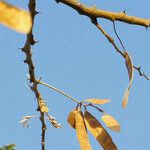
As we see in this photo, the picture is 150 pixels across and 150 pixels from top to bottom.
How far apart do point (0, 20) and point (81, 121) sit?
97cm

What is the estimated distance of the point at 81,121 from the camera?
1.28m

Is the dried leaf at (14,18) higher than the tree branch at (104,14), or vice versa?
the tree branch at (104,14)

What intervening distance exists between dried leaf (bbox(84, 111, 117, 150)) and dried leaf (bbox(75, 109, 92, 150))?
2 cm

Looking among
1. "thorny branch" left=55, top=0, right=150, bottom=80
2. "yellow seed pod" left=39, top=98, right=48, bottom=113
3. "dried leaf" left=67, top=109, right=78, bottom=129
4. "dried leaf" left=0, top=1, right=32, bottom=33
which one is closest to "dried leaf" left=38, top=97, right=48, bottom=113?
"yellow seed pod" left=39, top=98, right=48, bottom=113

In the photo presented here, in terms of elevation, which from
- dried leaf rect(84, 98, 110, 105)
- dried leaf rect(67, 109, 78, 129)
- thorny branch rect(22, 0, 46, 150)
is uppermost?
thorny branch rect(22, 0, 46, 150)

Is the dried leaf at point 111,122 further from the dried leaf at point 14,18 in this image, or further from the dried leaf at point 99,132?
the dried leaf at point 14,18

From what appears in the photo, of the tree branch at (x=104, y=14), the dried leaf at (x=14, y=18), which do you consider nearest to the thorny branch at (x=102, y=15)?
the tree branch at (x=104, y=14)

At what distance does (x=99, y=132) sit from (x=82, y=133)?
0.20ft

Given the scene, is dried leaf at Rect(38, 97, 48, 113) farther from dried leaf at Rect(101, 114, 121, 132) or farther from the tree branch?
the tree branch

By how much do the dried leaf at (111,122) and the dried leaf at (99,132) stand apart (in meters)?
0.03

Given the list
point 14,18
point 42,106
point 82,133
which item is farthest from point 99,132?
point 14,18

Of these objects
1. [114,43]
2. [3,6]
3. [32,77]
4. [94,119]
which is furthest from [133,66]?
[3,6]

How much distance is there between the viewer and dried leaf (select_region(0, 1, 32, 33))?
339 mm

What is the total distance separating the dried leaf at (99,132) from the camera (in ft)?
3.88
